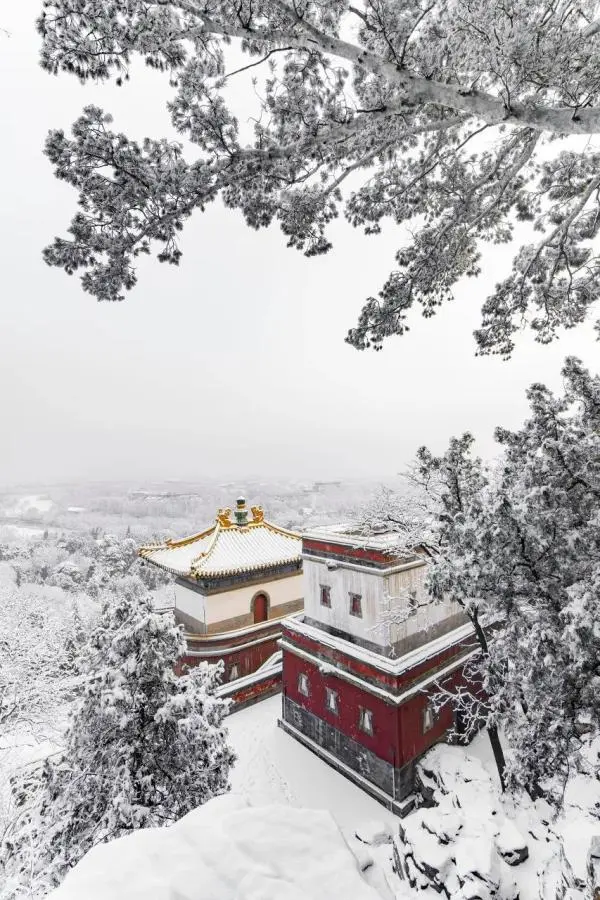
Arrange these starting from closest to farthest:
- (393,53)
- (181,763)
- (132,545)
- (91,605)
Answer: (393,53), (181,763), (91,605), (132,545)

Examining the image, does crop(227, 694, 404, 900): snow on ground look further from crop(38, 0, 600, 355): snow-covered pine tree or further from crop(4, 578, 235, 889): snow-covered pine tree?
crop(38, 0, 600, 355): snow-covered pine tree

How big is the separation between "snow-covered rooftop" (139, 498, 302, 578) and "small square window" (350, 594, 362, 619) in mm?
5498

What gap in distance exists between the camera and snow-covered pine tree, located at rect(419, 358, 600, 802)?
10.7 ft

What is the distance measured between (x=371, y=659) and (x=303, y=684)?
3077mm

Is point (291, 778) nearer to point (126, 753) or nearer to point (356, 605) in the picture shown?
point (356, 605)

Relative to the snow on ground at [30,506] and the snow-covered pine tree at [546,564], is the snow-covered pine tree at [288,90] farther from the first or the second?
the snow on ground at [30,506]

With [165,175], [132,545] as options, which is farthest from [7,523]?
[165,175]

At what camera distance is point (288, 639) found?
1188 centimetres

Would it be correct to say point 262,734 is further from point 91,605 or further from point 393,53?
point 91,605

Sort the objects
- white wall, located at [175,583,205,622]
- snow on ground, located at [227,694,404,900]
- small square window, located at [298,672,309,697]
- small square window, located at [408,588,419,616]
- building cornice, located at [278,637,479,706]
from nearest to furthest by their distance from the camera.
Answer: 1. snow on ground, located at [227,694,404,900]
2. building cornice, located at [278,637,479,706]
3. small square window, located at [408,588,419,616]
4. small square window, located at [298,672,309,697]
5. white wall, located at [175,583,205,622]

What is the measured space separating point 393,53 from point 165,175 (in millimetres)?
2605

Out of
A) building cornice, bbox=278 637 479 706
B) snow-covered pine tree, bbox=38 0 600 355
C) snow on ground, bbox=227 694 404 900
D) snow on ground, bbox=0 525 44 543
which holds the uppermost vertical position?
snow-covered pine tree, bbox=38 0 600 355

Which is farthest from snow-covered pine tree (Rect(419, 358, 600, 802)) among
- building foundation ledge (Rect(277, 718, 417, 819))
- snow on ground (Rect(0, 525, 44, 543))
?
snow on ground (Rect(0, 525, 44, 543))

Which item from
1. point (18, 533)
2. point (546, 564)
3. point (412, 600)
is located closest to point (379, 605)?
point (412, 600)
